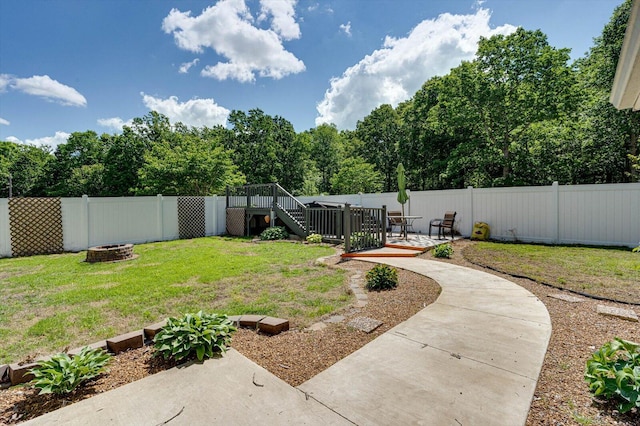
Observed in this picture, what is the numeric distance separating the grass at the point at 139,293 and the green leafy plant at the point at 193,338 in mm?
881

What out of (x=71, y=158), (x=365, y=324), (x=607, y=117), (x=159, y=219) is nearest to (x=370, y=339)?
(x=365, y=324)

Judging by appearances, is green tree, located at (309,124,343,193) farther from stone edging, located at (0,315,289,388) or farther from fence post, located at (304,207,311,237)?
stone edging, located at (0,315,289,388)

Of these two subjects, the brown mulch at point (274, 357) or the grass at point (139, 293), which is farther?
the grass at point (139, 293)

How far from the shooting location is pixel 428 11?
10.1 meters

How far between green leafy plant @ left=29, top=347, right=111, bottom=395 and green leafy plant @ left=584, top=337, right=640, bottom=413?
3.42 metres

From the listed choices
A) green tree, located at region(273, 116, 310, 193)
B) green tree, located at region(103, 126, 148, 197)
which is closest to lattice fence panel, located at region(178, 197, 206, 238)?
green tree, located at region(273, 116, 310, 193)

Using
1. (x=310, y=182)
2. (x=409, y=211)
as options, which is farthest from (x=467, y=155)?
(x=310, y=182)

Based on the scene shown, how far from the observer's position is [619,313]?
321 centimetres

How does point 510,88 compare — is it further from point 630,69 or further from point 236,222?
point 630,69

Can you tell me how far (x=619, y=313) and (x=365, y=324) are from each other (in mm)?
2901

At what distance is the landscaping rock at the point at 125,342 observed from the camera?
251cm

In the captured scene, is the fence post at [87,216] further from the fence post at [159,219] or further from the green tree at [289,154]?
the green tree at [289,154]

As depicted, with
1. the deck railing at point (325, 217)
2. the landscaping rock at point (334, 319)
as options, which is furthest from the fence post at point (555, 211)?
the landscaping rock at point (334, 319)

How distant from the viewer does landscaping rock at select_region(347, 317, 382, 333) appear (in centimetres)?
296
